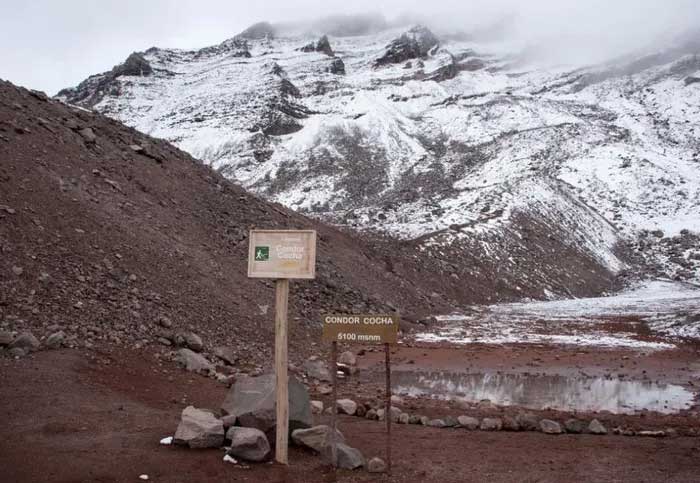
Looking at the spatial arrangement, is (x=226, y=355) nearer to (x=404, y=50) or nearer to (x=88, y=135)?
(x=88, y=135)

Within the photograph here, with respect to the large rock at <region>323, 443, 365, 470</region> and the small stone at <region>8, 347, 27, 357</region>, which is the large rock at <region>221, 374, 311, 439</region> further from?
the small stone at <region>8, 347, 27, 357</region>

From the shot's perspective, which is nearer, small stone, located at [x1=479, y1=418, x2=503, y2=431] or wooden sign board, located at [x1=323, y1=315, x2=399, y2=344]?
wooden sign board, located at [x1=323, y1=315, x2=399, y2=344]

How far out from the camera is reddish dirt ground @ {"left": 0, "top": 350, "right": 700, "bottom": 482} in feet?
26.0

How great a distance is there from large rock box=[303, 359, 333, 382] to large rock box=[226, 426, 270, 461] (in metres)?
7.72

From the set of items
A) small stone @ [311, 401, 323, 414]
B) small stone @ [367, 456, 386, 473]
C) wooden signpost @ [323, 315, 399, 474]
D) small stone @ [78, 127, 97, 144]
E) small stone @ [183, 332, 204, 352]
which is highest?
small stone @ [78, 127, 97, 144]

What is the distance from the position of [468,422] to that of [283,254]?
224 inches

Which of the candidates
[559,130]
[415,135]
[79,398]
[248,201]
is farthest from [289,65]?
[79,398]

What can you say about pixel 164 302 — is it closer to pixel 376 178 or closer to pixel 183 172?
pixel 183 172

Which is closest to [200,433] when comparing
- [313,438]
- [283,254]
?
[313,438]

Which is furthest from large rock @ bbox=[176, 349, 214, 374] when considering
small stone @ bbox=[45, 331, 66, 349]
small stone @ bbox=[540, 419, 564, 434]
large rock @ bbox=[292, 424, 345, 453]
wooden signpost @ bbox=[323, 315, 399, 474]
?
small stone @ bbox=[540, 419, 564, 434]

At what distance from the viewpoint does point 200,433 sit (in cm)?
862

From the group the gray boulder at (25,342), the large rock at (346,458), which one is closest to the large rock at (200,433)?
the large rock at (346,458)

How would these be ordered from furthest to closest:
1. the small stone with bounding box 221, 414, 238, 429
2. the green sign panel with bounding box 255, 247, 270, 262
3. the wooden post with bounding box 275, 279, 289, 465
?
the small stone with bounding box 221, 414, 238, 429 → the green sign panel with bounding box 255, 247, 270, 262 → the wooden post with bounding box 275, 279, 289, 465

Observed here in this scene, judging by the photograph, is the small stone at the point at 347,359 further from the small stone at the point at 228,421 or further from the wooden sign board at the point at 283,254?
the wooden sign board at the point at 283,254
